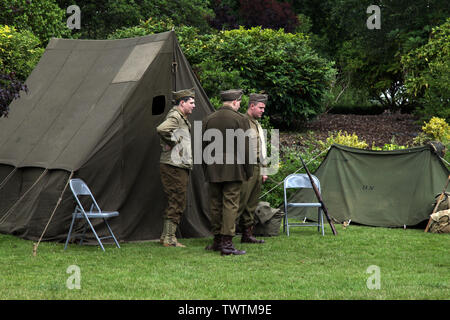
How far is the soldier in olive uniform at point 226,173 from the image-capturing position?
8430 mm

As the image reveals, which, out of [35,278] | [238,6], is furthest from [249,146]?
[238,6]

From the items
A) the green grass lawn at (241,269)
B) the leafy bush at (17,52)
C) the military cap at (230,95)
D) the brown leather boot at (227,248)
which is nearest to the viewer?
the green grass lawn at (241,269)

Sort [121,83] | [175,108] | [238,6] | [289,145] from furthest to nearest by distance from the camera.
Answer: [238,6] → [289,145] → [121,83] → [175,108]

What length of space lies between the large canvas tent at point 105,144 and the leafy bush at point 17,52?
212 inches

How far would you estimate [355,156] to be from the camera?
12.1 m

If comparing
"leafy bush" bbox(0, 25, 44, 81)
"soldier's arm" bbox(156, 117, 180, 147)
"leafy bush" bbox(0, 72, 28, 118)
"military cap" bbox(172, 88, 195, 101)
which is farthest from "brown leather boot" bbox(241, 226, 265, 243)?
"leafy bush" bbox(0, 25, 44, 81)

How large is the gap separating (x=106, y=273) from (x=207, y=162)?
2.11m

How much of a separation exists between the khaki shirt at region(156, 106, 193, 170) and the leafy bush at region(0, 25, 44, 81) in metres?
7.66

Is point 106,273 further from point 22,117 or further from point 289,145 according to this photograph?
point 289,145

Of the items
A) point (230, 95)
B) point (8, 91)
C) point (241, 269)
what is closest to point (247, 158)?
point (230, 95)

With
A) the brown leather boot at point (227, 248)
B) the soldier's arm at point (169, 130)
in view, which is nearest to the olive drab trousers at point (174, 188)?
the soldier's arm at point (169, 130)

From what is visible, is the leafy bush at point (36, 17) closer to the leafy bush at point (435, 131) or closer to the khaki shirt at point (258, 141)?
the leafy bush at point (435, 131)

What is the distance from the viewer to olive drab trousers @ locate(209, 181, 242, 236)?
8406 mm

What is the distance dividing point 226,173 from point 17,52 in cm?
930
